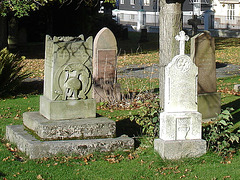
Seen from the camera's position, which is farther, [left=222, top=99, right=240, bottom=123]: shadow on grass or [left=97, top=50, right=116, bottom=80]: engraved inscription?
[left=97, top=50, right=116, bottom=80]: engraved inscription

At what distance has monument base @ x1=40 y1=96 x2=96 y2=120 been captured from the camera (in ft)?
27.8

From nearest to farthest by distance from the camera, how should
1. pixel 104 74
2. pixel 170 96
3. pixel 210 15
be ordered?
pixel 170 96
pixel 104 74
pixel 210 15

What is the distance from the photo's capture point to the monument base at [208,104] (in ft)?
36.3

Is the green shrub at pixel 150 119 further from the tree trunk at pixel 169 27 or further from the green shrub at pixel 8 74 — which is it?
the green shrub at pixel 8 74

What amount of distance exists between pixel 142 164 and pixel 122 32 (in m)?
32.9

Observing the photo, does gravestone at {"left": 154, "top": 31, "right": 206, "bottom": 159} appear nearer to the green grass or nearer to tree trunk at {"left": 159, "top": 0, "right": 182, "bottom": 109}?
the green grass

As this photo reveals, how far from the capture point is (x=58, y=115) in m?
8.52

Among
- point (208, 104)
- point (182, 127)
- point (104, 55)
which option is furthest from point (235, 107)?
point (182, 127)

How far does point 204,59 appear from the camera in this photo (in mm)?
11031

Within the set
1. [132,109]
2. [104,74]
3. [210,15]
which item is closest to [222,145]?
[132,109]

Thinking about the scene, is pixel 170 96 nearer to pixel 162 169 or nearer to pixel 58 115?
pixel 162 169

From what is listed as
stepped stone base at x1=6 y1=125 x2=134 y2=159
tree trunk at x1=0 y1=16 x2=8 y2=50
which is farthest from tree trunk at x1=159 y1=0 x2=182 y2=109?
tree trunk at x1=0 y1=16 x2=8 y2=50

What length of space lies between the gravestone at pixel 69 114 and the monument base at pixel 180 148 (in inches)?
30.5

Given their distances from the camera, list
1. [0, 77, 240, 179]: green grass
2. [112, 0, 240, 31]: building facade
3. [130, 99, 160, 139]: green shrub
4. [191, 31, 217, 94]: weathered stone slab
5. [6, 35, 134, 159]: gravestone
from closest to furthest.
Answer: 1. [0, 77, 240, 179]: green grass
2. [6, 35, 134, 159]: gravestone
3. [130, 99, 160, 139]: green shrub
4. [191, 31, 217, 94]: weathered stone slab
5. [112, 0, 240, 31]: building facade
